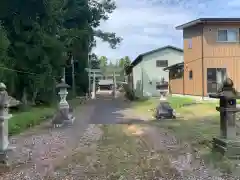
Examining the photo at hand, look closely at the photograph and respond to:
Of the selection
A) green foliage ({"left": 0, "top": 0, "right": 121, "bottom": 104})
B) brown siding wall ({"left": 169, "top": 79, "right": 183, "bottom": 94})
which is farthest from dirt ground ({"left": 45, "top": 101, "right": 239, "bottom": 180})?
brown siding wall ({"left": 169, "top": 79, "right": 183, "bottom": 94})

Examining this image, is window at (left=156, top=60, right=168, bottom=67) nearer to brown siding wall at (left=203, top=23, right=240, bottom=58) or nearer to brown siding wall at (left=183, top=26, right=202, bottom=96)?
brown siding wall at (left=183, top=26, right=202, bottom=96)

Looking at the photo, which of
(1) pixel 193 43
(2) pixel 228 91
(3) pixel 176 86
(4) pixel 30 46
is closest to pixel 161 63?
(3) pixel 176 86

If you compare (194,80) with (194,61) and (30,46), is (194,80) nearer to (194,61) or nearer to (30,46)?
(194,61)

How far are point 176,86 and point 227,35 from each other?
27.0ft

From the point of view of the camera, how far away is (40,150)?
25.3 feet

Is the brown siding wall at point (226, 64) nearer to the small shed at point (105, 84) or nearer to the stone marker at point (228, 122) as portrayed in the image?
the stone marker at point (228, 122)

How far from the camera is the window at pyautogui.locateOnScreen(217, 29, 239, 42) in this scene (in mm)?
22359

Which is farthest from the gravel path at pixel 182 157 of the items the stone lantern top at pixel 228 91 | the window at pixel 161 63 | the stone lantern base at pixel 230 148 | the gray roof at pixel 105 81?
the gray roof at pixel 105 81

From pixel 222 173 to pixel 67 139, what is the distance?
15.2 ft

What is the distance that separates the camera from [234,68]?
898 inches

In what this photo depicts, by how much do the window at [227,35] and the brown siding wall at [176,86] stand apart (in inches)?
245

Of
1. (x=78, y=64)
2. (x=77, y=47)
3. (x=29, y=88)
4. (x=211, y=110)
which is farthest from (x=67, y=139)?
(x=78, y=64)

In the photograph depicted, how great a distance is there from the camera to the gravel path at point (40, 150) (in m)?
5.91

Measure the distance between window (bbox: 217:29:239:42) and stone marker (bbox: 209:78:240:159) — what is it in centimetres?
1654
